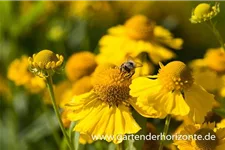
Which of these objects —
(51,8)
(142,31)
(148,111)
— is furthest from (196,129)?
(51,8)

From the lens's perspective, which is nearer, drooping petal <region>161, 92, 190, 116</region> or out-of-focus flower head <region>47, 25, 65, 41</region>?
drooping petal <region>161, 92, 190, 116</region>

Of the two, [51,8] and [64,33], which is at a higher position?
[51,8]

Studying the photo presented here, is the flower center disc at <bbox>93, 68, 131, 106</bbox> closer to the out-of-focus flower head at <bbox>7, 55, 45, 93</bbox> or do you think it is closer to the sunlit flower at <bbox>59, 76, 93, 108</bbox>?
the sunlit flower at <bbox>59, 76, 93, 108</bbox>

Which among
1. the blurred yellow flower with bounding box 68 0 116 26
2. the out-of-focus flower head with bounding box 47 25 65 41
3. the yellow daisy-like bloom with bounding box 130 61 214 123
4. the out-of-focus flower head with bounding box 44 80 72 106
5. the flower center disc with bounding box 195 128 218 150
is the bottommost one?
the flower center disc with bounding box 195 128 218 150

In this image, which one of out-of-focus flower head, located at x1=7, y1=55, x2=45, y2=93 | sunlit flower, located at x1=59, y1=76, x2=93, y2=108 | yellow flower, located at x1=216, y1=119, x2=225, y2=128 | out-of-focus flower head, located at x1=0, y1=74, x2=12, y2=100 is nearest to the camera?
yellow flower, located at x1=216, y1=119, x2=225, y2=128

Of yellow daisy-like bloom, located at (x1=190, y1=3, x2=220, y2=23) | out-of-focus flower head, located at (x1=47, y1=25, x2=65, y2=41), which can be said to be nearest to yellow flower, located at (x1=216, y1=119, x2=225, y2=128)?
yellow daisy-like bloom, located at (x1=190, y1=3, x2=220, y2=23)

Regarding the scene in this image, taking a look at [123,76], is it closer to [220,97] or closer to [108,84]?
[108,84]

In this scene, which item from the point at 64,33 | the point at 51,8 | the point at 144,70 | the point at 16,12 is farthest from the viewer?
the point at 51,8

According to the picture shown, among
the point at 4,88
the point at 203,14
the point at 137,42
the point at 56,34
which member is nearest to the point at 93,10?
the point at 56,34
